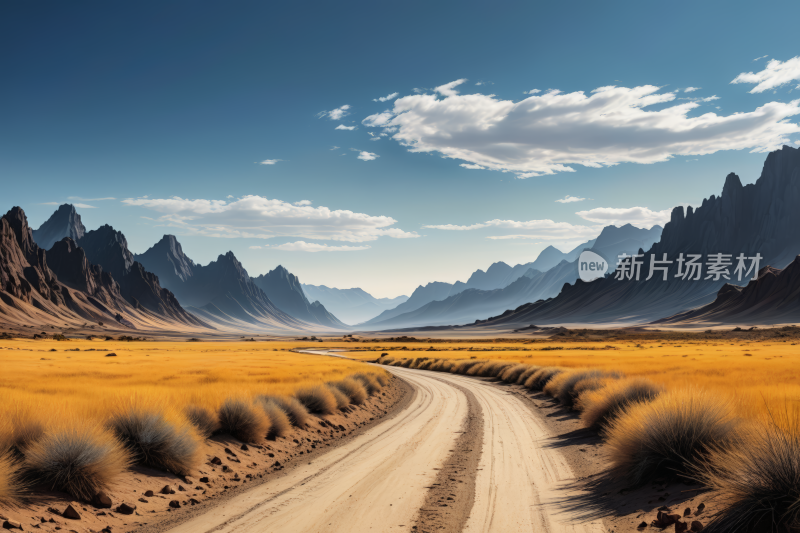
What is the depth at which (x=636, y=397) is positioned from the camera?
17.3m

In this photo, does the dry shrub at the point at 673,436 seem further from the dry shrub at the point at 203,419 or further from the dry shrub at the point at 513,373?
the dry shrub at the point at 513,373

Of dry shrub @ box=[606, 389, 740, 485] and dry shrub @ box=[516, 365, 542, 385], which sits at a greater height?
dry shrub @ box=[606, 389, 740, 485]

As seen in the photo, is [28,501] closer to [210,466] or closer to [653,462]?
[210,466]

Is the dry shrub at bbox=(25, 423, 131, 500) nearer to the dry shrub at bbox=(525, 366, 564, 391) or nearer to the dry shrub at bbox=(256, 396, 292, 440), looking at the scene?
the dry shrub at bbox=(256, 396, 292, 440)

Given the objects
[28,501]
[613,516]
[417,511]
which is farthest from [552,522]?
[28,501]

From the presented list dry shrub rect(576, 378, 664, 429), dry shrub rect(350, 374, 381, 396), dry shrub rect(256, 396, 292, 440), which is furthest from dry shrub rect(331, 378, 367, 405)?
dry shrub rect(576, 378, 664, 429)

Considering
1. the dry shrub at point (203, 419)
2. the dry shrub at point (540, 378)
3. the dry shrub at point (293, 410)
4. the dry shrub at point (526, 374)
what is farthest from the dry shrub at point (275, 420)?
the dry shrub at point (526, 374)

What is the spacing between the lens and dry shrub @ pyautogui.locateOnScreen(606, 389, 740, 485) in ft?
34.2

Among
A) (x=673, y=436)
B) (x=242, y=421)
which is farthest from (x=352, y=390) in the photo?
(x=673, y=436)

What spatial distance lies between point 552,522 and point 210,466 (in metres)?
8.83

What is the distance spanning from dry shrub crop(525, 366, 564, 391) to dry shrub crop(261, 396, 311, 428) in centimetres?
2026

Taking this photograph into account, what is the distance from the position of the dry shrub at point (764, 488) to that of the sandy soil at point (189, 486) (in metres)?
9.89

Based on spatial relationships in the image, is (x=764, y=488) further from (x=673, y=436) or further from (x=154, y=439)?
(x=154, y=439)

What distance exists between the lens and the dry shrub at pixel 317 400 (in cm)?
2172
